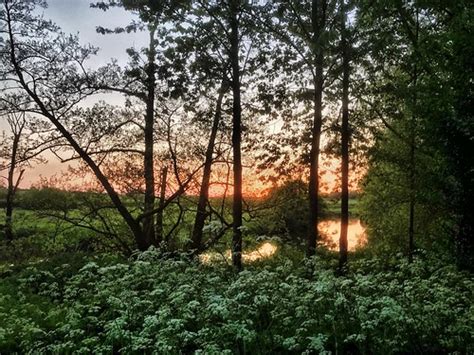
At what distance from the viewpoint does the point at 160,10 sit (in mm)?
16219

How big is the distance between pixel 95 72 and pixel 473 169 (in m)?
14.9

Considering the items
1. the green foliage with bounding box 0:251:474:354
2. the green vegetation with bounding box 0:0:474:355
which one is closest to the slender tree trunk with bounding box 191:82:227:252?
the green vegetation with bounding box 0:0:474:355

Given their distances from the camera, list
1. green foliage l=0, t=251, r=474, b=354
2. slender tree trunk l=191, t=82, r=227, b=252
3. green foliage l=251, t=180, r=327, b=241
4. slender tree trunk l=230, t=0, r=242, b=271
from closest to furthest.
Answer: green foliage l=0, t=251, r=474, b=354 → slender tree trunk l=230, t=0, r=242, b=271 → slender tree trunk l=191, t=82, r=227, b=252 → green foliage l=251, t=180, r=327, b=241

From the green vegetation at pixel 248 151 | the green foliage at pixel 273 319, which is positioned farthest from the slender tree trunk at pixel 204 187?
the green foliage at pixel 273 319

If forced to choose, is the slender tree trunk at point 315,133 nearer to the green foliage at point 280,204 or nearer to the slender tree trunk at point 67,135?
the green foliage at point 280,204

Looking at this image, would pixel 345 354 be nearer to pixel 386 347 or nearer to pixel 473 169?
pixel 386 347

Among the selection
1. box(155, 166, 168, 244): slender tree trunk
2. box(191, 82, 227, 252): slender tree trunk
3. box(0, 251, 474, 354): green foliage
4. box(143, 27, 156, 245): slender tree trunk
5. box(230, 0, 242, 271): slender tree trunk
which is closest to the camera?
box(0, 251, 474, 354): green foliage

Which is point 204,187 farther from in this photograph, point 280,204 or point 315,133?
point 315,133

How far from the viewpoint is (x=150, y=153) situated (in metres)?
20.0

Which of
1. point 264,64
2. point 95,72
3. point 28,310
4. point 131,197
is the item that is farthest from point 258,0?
point 28,310

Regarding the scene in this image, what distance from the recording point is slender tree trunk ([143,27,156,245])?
62.9 ft

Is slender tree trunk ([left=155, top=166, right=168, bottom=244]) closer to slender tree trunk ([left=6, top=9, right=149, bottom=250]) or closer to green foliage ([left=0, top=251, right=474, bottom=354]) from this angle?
slender tree trunk ([left=6, top=9, right=149, bottom=250])

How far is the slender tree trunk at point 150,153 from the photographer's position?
62.9 ft

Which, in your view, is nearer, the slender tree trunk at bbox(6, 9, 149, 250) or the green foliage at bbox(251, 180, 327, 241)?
the slender tree trunk at bbox(6, 9, 149, 250)
